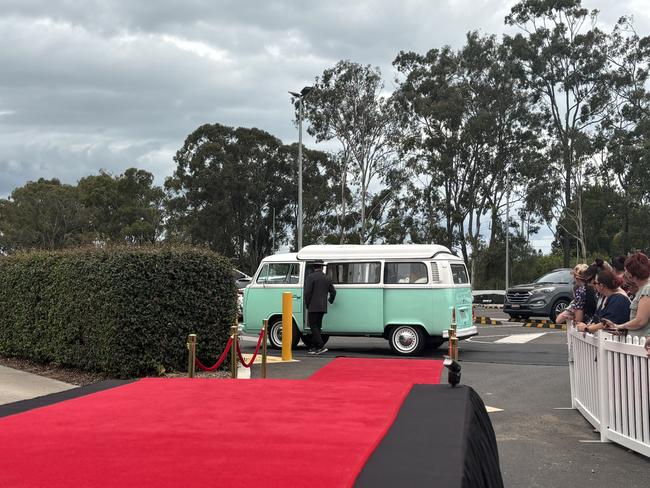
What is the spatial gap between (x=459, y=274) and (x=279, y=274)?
4.03 metres

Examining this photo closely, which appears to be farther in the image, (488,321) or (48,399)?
(488,321)

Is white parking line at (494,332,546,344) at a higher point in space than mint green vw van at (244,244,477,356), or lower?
lower

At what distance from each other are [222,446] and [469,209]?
46803mm

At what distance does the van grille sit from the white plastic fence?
15841 mm

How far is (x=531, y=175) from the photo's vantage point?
157ft

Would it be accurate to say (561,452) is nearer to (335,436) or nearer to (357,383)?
(357,383)

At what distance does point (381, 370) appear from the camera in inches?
472

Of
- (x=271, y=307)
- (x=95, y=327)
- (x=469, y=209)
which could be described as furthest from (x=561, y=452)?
(x=469, y=209)

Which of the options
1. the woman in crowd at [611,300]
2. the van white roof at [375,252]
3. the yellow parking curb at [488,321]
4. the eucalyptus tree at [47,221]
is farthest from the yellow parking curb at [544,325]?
the eucalyptus tree at [47,221]

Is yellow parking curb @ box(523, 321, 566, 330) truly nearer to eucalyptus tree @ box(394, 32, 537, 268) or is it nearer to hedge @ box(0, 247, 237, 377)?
hedge @ box(0, 247, 237, 377)

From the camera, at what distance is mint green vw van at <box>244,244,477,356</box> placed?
603 inches

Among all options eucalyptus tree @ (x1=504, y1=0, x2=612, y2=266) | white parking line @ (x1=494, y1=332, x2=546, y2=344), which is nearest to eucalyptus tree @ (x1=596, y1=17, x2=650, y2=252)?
eucalyptus tree @ (x1=504, y1=0, x2=612, y2=266)

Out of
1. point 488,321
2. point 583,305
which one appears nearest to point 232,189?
point 488,321

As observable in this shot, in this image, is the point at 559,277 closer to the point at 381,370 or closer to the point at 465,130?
the point at 381,370
